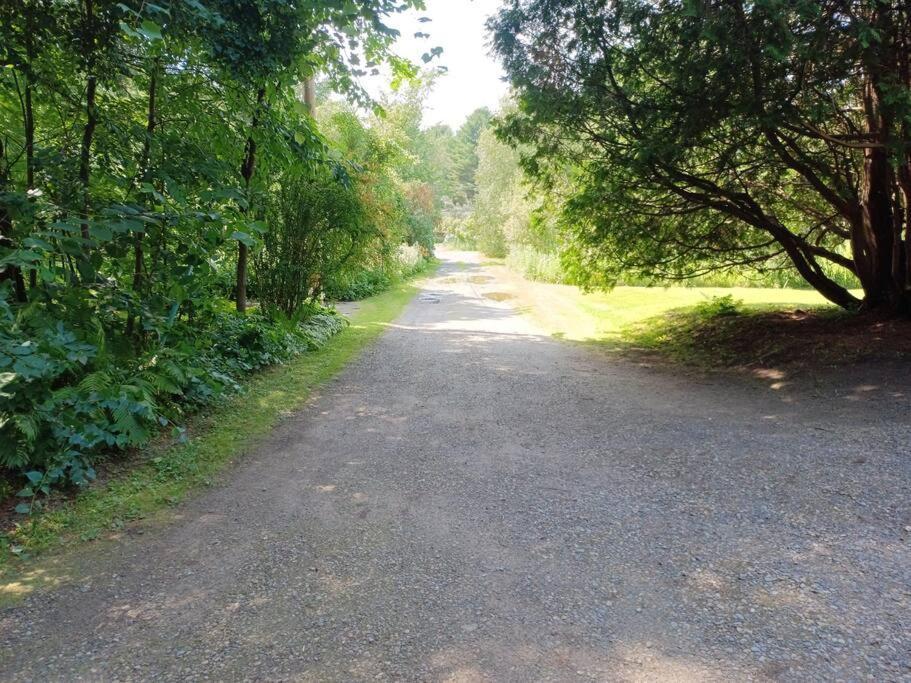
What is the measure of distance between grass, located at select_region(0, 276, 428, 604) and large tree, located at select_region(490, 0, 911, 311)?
5347 mm

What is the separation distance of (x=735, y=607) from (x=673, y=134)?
5.85 m

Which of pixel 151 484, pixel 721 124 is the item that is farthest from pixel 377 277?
pixel 151 484

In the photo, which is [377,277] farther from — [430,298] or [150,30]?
[150,30]

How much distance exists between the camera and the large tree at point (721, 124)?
5.81m

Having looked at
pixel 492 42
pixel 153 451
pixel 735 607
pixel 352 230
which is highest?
pixel 492 42

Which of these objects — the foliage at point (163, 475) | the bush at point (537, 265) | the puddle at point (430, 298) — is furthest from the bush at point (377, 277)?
the bush at point (537, 265)

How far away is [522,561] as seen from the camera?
3387mm

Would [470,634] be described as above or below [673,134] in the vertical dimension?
below

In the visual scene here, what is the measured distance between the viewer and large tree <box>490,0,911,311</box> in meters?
5.81

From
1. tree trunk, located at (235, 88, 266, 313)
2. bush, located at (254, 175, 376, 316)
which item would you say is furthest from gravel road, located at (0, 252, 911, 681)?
bush, located at (254, 175, 376, 316)

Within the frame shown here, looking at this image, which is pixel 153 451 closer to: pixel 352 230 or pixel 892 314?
pixel 352 230

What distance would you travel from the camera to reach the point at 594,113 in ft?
25.7

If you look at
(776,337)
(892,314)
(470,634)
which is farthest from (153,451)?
(892,314)

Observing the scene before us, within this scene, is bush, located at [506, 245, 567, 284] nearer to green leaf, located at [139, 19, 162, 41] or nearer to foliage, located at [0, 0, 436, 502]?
foliage, located at [0, 0, 436, 502]
